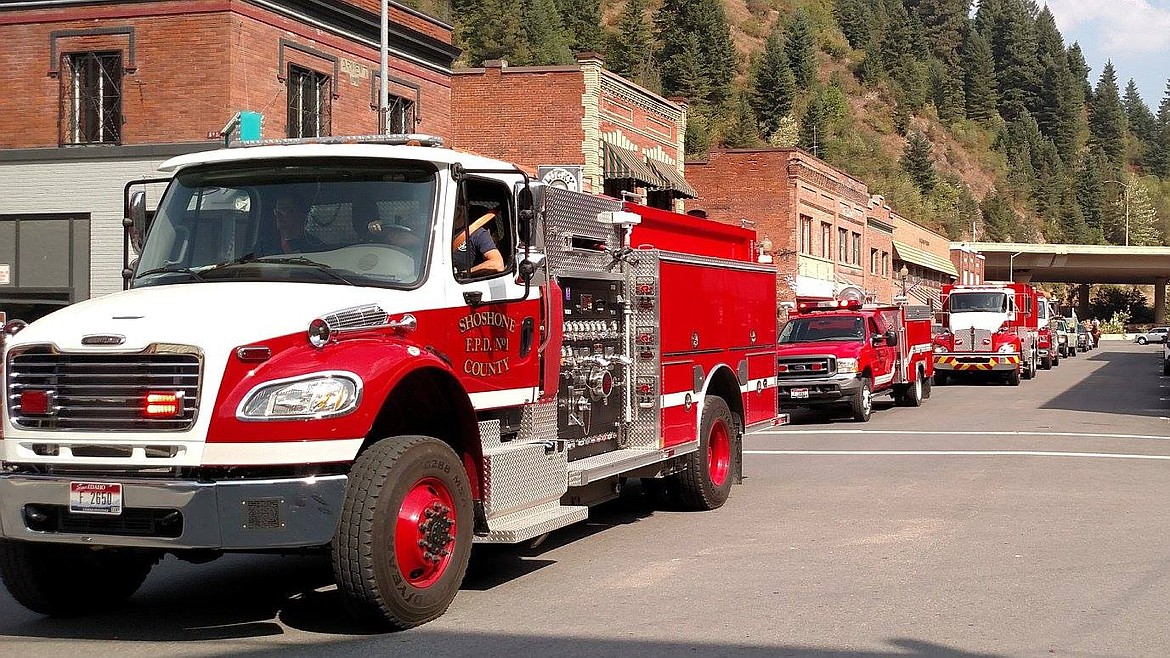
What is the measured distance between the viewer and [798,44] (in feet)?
457

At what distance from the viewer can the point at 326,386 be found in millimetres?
7051

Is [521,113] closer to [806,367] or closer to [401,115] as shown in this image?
[401,115]

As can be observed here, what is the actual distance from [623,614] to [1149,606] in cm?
319

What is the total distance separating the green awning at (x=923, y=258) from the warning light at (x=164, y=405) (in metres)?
64.9

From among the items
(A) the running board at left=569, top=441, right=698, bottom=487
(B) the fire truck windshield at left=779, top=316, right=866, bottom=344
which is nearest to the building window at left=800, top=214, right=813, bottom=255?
(B) the fire truck windshield at left=779, top=316, right=866, bottom=344

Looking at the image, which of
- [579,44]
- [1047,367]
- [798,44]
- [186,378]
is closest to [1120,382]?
[1047,367]

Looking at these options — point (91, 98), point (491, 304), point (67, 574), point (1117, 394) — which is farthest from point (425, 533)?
point (1117, 394)

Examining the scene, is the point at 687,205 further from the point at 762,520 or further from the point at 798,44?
the point at 798,44

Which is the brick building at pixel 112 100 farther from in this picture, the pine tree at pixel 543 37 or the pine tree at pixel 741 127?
the pine tree at pixel 741 127

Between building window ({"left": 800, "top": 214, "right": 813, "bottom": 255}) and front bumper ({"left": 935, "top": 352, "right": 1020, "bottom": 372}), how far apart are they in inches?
603

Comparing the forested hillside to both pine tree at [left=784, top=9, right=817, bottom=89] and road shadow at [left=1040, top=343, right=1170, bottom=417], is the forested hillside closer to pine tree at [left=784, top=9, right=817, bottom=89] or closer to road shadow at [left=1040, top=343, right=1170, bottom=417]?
pine tree at [left=784, top=9, right=817, bottom=89]

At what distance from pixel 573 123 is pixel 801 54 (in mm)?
104659

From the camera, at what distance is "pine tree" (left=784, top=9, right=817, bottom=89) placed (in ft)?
447

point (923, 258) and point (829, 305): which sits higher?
point (923, 258)
